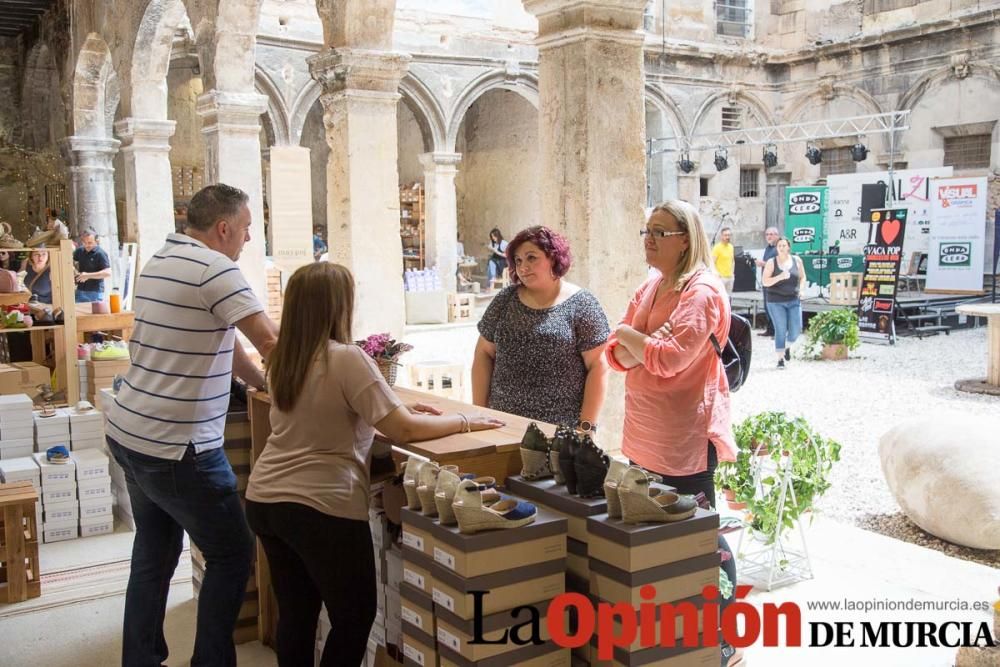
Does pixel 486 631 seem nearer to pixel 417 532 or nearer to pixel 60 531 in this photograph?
pixel 417 532

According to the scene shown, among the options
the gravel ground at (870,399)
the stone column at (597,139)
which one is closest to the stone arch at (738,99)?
the gravel ground at (870,399)

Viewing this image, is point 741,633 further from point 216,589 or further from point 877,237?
point 877,237

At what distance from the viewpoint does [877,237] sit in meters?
12.8

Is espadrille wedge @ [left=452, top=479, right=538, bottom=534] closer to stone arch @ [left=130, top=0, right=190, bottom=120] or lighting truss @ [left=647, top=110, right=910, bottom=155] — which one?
stone arch @ [left=130, top=0, right=190, bottom=120]

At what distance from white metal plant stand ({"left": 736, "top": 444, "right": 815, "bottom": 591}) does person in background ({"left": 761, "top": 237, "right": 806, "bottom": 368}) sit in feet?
22.8

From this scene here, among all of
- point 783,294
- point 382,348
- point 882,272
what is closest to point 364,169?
point 382,348

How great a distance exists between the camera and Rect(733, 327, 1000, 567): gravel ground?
19.0 ft

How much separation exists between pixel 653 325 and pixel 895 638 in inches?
62.5

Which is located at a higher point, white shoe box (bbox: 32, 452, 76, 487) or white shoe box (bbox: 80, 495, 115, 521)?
white shoe box (bbox: 32, 452, 76, 487)

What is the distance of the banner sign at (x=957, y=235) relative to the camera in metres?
15.5

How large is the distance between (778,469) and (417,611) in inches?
95.8

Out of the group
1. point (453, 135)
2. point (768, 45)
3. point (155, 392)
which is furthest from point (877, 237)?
point (155, 392)

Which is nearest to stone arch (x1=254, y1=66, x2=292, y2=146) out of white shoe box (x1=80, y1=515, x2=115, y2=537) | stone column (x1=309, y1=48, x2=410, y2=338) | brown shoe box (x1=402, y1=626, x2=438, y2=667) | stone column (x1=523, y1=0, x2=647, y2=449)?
stone column (x1=309, y1=48, x2=410, y2=338)

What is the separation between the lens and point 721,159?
19.0 meters
